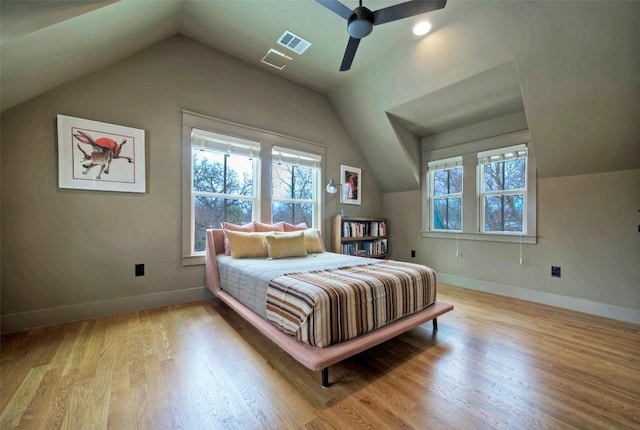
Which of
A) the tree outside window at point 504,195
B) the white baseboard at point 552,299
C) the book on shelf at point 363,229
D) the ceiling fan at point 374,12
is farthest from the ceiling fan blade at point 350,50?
the white baseboard at point 552,299

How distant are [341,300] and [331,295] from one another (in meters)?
0.09

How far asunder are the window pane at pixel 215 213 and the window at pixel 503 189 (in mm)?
3546

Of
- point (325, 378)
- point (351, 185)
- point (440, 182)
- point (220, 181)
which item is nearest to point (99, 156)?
point (220, 181)

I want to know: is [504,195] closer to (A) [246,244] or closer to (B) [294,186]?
(B) [294,186]

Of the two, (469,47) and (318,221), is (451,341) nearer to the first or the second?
(318,221)

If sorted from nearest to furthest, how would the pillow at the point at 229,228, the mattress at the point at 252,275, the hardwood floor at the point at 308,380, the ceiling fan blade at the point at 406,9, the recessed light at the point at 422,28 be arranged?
the hardwood floor at the point at 308,380 < the ceiling fan blade at the point at 406,9 < the mattress at the point at 252,275 < the recessed light at the point at 422,28 < the pillow at the point at 229,228

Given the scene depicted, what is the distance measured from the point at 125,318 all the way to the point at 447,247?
4.46m

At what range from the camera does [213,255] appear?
2.96 m

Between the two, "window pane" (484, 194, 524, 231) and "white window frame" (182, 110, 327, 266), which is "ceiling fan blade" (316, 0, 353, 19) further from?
"window pane" (484, 194, 524, 231)

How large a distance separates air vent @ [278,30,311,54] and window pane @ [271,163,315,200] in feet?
5.05

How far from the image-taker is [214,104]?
3246 millimetres

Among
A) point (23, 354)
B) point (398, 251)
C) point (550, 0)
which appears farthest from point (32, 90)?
point (398, 251)

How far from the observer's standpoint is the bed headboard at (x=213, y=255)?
2889 mm

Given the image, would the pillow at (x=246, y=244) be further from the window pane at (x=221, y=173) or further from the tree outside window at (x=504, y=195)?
the tree outside window at (x=504, y=195)
